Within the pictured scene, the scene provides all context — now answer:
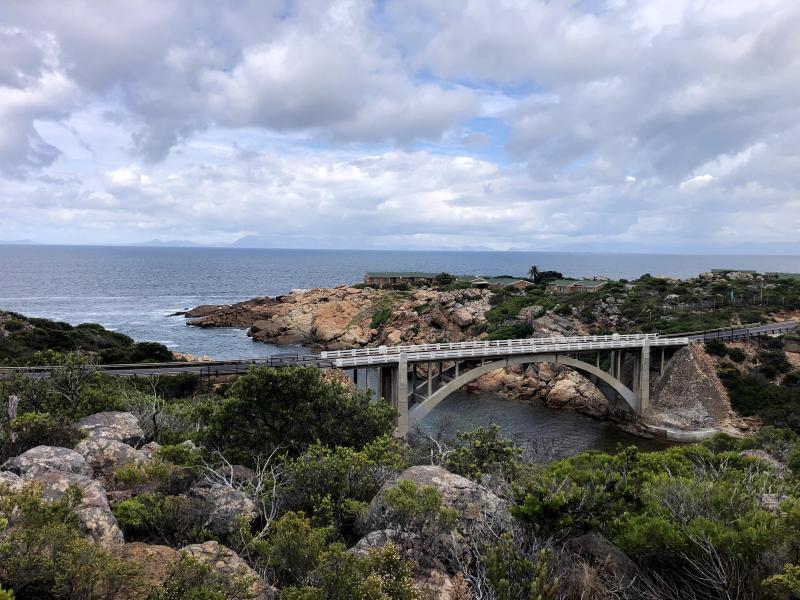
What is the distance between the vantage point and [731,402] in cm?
3684

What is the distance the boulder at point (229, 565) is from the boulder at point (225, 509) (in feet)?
3.57

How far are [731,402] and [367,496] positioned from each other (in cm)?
3579

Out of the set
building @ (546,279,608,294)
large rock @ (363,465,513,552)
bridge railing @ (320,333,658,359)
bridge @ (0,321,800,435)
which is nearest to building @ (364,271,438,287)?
building @ (546,279,608,294)

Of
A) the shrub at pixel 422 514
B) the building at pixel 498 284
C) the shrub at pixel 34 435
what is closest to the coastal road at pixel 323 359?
the shrub at pixel 34 435

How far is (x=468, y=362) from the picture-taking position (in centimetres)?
3753

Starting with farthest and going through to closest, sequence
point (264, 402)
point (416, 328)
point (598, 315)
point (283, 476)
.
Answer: point (416, 328) < point (598, 315) < point (264, 402) < point (283, 476)

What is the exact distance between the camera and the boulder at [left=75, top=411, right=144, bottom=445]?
1343 centimetres

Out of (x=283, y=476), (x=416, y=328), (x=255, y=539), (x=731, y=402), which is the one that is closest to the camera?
(x=255, y=539)

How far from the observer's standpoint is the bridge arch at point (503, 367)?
3033 centimetres

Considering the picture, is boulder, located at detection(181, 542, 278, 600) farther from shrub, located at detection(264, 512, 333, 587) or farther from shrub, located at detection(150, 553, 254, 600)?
shrub, located at detection(264, 512, 333, 587)

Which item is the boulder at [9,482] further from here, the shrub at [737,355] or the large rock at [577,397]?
the shrub at [737,355]

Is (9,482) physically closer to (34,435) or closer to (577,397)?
(34,435)

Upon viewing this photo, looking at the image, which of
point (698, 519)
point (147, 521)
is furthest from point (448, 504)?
point (147, 521)

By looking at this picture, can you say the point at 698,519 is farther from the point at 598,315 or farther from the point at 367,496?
the point at 598,315
